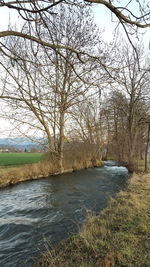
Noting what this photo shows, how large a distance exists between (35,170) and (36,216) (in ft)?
23.7

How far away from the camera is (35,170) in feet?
42.1

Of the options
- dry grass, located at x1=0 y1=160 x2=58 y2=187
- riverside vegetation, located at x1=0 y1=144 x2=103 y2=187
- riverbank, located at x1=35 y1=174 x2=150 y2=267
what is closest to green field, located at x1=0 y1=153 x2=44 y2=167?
riverside vegetation, located at x1=0 y1=144 x2=103 y2=187

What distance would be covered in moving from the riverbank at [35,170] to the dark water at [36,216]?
0.92m

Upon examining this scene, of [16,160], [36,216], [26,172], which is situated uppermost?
[16,160]

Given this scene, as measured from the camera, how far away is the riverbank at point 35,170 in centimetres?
1043

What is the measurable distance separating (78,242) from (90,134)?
18.3 m

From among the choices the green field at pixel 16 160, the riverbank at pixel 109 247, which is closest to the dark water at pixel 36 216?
the riverbank at pixel 109 247

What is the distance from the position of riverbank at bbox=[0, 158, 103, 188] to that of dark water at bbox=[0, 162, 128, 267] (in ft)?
3.01

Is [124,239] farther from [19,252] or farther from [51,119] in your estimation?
[51,119]

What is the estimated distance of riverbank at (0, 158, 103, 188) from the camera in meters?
10.4

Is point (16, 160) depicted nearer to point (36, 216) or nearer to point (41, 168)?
point (41, 168)

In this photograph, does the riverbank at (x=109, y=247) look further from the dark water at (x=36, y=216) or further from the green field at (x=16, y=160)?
the green field at (x=16, y=160)

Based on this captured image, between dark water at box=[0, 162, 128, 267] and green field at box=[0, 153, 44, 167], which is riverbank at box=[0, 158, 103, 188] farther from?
green field at box=[0, 153, 44, 167]

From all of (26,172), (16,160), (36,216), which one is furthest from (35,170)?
(16,160)
